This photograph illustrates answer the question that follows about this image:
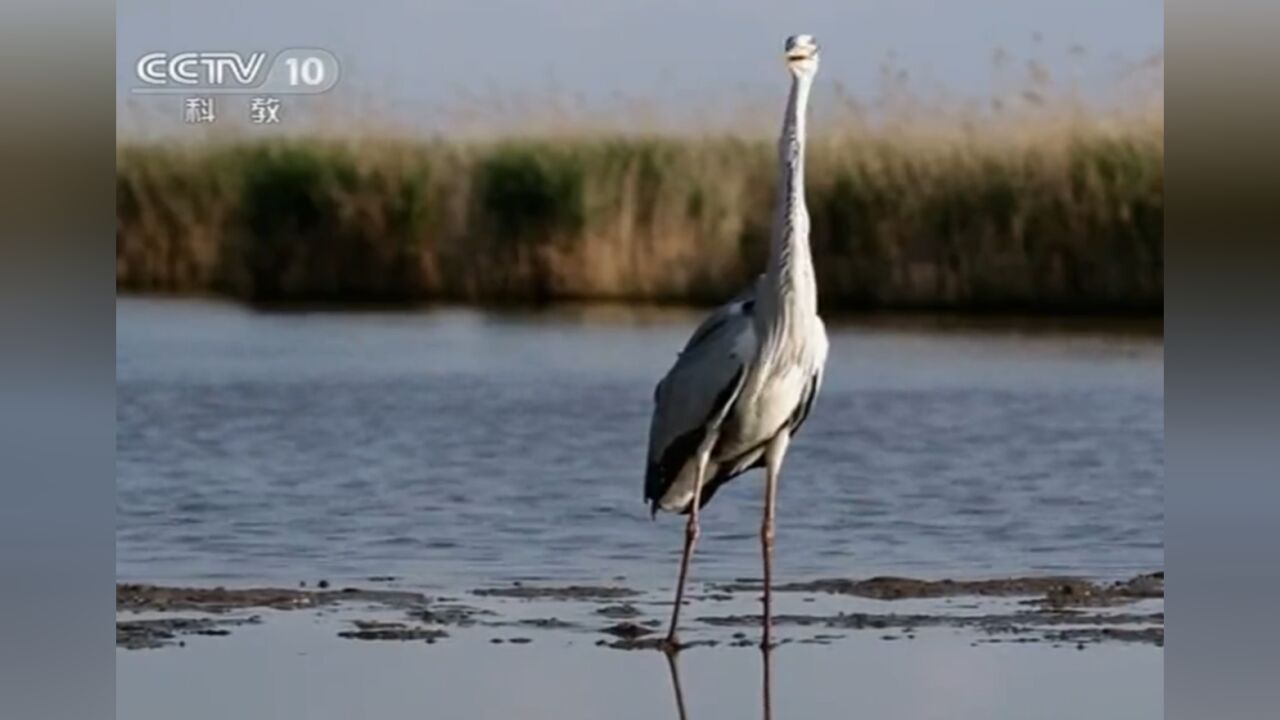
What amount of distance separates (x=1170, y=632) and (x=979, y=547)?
139cm

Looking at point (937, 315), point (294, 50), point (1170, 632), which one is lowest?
point (1170, 632)

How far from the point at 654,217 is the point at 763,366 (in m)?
3.17

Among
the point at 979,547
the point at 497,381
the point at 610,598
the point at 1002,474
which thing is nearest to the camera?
the point at 610,598

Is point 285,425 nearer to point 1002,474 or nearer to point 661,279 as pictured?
point 661,279

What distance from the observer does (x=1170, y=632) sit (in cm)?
647

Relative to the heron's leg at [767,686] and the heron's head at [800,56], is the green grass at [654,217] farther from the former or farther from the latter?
the heron's leg at [767,686]

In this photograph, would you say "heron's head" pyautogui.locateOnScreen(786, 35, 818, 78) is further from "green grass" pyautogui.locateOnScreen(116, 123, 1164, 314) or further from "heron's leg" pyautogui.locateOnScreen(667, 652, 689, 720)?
"green grass" pyautogui.locateOnScreen(116, 123, 1164, 314)

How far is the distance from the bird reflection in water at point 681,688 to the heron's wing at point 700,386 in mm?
493

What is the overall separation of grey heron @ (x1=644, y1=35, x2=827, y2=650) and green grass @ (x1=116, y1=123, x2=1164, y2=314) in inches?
110

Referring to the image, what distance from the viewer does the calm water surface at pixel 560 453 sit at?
7.74m

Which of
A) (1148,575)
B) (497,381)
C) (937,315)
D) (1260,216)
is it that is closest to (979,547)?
(1148,575)

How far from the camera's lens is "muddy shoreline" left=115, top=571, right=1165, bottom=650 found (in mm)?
6504

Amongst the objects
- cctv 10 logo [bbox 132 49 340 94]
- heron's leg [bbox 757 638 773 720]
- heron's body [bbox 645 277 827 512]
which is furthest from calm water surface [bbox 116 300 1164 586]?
cctv 10 logo [bbox 132 49 340 94]

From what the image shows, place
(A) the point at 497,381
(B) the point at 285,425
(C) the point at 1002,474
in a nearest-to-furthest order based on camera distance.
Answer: (C) the point at 1002,474 → (B) the point at 285,425 → (A) the point at 497,381
